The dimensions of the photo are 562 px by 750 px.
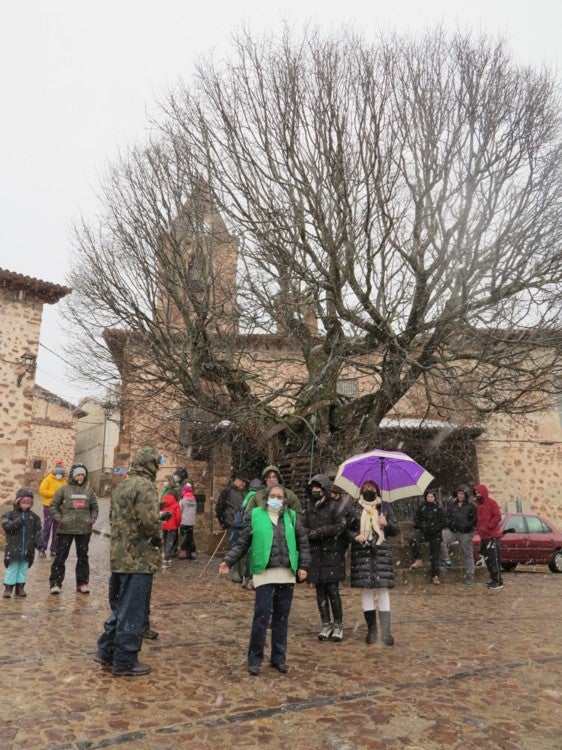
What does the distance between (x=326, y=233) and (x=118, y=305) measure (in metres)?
4.44

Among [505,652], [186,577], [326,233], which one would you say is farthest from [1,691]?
[326,233]

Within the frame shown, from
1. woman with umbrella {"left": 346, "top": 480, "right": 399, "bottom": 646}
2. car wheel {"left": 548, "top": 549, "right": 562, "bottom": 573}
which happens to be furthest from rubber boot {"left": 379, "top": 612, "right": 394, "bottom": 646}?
car wheel {"left": 548, "top": 549, "right": 562, "bottom": 573}

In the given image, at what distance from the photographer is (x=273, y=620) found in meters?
4.61

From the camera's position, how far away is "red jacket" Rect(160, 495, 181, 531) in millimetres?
8387

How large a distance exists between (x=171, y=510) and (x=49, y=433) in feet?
106

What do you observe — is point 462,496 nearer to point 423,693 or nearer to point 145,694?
point 423,693

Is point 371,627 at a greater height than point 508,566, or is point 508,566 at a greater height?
point 371,627

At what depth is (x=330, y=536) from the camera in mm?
5727

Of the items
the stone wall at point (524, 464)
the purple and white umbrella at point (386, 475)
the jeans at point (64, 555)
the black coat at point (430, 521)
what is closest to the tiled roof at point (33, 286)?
the jeans at point (64, 555)

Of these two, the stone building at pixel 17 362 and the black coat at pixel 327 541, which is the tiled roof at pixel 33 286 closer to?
the stone building at pixel 17 362

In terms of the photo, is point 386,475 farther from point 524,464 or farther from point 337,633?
point 524,464

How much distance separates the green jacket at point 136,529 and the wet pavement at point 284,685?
80 centimetres

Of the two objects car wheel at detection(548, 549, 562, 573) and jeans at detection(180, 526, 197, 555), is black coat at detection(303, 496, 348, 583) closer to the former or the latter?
jeans at detection(180, 526, 197, 555)

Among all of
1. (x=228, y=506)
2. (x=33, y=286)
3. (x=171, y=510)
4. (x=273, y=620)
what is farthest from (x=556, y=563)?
(x=33, y=286)
